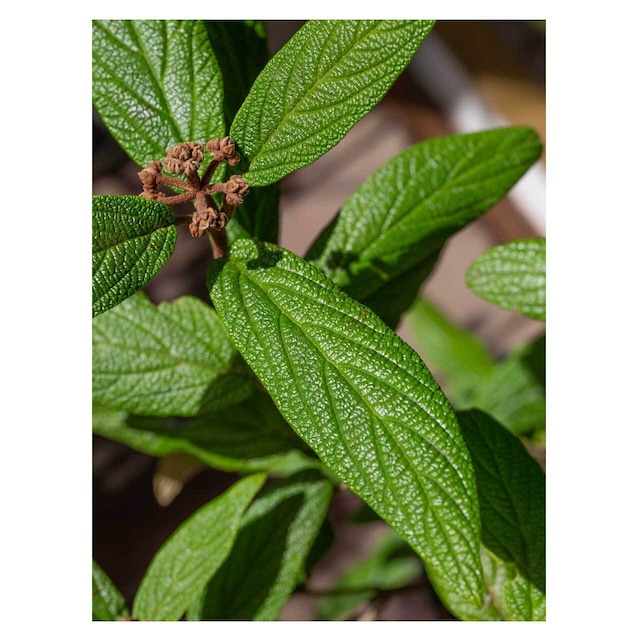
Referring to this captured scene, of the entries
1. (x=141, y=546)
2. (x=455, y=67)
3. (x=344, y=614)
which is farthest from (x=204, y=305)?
(x=455, y=67)

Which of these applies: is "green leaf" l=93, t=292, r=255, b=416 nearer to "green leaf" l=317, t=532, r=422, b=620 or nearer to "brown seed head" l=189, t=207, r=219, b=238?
"brown seed head" l=189, t=207, r=219, b=238

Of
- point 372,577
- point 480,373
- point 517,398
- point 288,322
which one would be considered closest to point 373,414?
point 288,322

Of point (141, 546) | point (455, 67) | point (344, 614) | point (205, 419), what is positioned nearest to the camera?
point (205, 419)

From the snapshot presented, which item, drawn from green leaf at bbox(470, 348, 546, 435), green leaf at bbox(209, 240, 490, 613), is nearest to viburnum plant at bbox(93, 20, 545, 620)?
green leaf at bbox(209, 240, 490, 613)

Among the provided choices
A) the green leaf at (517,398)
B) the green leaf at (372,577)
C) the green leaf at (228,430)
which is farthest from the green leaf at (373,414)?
the green leaf at (372,577)

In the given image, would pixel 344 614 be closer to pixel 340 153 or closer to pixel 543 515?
pixel 543 515
